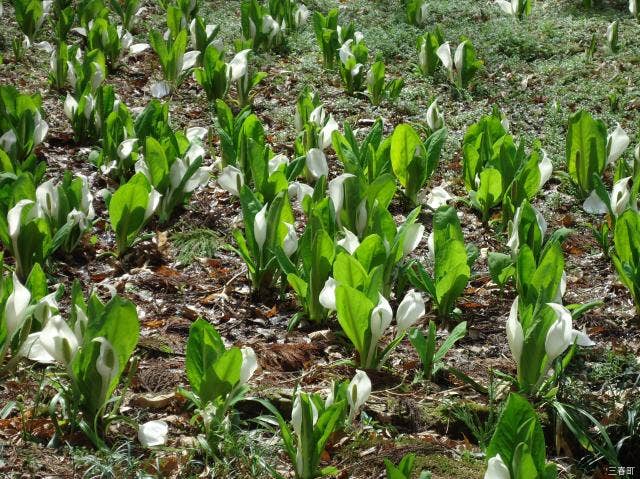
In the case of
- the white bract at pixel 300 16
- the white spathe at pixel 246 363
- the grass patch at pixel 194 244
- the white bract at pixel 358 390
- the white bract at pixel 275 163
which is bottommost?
the grass patch at pixel 194 244

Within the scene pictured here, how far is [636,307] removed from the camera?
259 centimetres

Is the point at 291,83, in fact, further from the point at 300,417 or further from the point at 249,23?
the point at 300,417

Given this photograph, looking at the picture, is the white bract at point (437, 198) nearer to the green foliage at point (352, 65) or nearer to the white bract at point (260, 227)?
the white bract at point (260, 227)

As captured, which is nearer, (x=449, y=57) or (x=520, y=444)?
(x=520, y=444)

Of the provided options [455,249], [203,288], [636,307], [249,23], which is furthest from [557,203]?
[249,23]

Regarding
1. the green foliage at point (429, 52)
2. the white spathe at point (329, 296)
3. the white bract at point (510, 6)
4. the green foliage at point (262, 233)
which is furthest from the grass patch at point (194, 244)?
the white bract at point (510, 6)

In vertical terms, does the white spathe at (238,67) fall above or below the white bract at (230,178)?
above

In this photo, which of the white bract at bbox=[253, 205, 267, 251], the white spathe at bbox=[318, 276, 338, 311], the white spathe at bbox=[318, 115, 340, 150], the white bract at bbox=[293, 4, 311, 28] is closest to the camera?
the white spathe at bbox=[318, 276, 338, 311]

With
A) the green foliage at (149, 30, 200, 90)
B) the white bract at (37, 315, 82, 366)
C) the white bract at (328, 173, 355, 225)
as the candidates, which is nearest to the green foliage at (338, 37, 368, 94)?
the green foliage at (149, 30, 200, 90)

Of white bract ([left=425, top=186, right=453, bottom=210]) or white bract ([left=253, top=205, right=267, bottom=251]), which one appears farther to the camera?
white bract ([left=425, top=186, right=453, bottom=210])

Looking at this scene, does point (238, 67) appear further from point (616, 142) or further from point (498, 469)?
point (498, 469)

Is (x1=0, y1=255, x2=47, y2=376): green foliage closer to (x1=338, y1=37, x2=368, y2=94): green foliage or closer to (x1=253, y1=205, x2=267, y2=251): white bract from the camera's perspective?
(x1=253, y1=205, x2=267, y2=251): white bract

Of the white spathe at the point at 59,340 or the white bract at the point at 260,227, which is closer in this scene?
the white spathe at the point at 59,340

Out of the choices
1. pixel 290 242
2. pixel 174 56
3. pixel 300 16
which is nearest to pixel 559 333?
pixel 290 242
